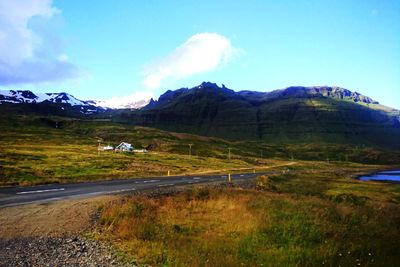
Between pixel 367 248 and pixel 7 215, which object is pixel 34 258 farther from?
pixel 367 248

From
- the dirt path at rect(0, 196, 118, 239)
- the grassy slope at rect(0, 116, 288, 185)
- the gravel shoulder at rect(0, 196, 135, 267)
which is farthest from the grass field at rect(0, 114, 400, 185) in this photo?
the gravel shoulder at rect(0, 196, 135, 267)

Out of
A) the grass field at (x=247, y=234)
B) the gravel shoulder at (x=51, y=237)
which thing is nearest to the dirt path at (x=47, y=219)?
the gravel shoulder at (x=51, y=237)

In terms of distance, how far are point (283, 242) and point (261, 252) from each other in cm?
226

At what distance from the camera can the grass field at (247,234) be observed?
14.2m

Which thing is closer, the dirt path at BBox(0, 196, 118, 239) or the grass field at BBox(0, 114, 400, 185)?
the dirt path at BBox(0, 196, 118, 239)

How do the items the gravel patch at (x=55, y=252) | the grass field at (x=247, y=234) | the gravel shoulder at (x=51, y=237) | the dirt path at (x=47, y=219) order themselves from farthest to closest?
1. the dirt path at (x=47, y=219)
2. the grass field at (x=247, y=234)
3. the gravel shoulder at (x=51, y=237)
4. the gravel patch at (x=55, y=252)

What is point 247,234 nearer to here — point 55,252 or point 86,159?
point 55,252

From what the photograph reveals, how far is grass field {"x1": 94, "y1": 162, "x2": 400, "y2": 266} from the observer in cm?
1423

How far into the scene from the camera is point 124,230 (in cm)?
1756

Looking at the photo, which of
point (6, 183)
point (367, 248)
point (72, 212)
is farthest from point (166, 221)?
point (6, 183)

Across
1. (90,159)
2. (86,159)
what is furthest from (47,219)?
(90,159)

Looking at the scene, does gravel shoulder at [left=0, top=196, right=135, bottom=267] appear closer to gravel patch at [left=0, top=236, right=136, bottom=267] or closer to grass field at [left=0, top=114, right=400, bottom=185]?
gravel patch at [left=0, top=236, right=136, bottom=267]

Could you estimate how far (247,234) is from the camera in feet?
58.2

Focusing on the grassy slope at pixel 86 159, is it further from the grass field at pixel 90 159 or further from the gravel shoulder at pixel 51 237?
the gravel shoulder at pixel 51 237
